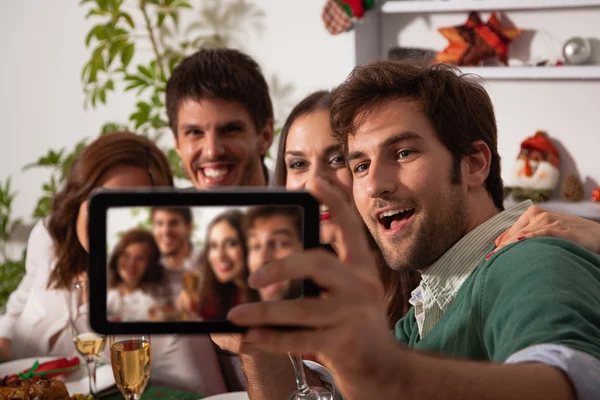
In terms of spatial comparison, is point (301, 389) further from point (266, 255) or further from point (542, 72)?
point (542, 72)

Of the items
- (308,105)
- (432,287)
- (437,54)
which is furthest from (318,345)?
(437,54)

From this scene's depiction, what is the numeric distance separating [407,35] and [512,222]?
7.40ft

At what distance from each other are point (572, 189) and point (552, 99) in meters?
0.41

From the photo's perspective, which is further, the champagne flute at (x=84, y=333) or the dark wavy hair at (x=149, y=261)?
the champagne flute at (x=84, y=333)

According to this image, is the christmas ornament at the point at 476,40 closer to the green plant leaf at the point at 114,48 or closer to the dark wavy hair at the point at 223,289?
the green plant leaf at the point at 114,48

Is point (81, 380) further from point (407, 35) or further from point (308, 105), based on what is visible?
point (407, 35)

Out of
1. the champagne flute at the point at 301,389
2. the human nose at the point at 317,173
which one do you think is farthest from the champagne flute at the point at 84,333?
the human nose at the point at 317,173

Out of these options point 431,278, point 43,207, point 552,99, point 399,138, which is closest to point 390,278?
point 431,278

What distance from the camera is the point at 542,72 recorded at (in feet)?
9.86

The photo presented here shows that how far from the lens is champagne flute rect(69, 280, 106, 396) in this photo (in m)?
1.48

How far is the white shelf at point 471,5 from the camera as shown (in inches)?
116

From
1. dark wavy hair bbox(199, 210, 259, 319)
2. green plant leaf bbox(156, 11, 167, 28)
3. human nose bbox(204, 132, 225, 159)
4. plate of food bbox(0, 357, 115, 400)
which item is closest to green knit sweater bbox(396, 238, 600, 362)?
dark wavy hair bbox(199, 210, 259, 319)

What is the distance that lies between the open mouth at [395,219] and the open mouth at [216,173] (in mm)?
897

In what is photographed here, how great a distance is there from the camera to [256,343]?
0.75 meters
